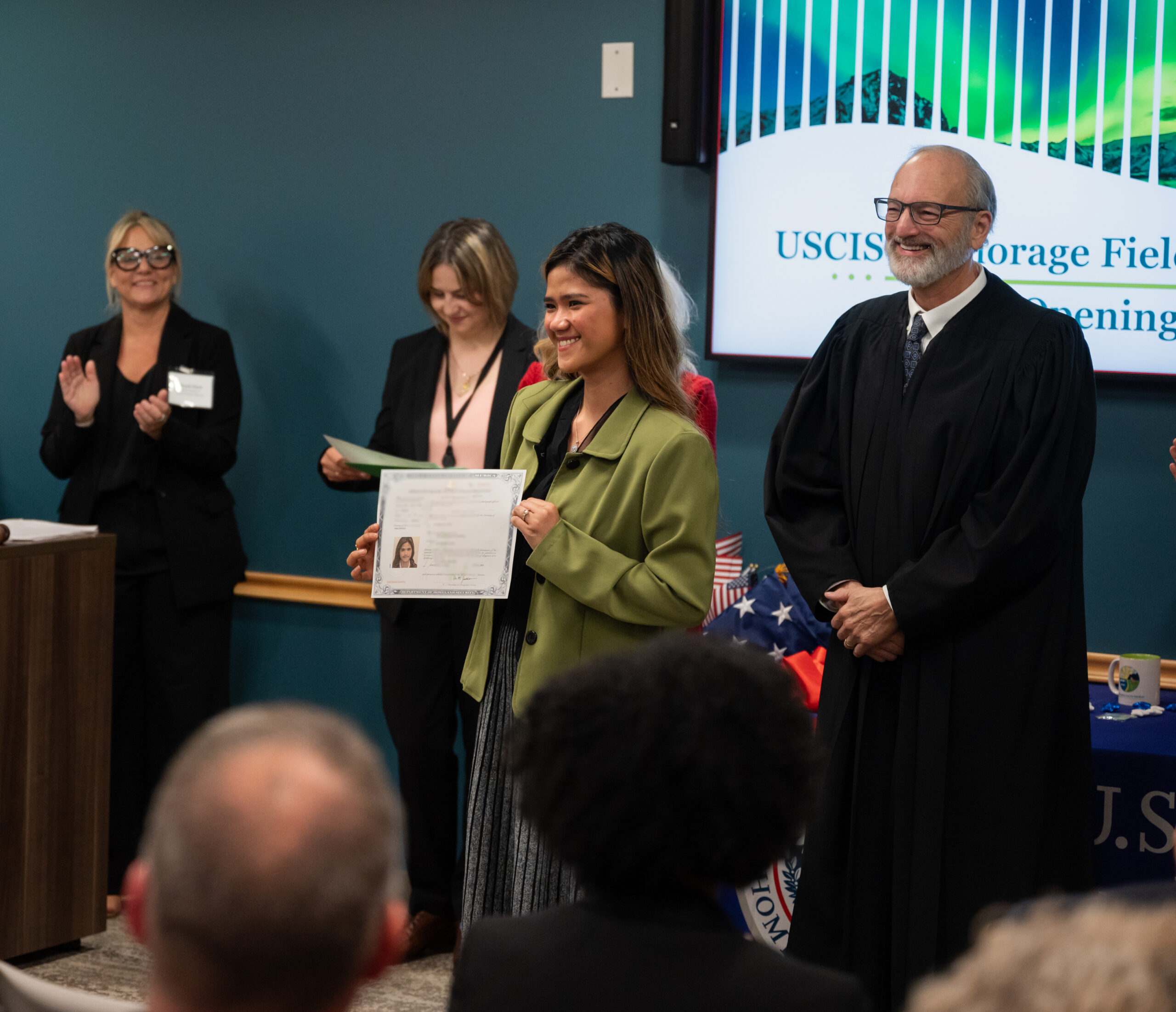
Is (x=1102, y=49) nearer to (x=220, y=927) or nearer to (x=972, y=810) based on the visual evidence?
(x=972, y=810)

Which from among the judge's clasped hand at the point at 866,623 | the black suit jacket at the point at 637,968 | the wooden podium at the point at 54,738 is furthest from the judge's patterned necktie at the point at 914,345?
the wooden podium at the point at 54,738

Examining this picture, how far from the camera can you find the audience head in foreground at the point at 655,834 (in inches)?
40.2

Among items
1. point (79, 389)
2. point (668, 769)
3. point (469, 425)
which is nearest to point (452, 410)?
point (469, 425)

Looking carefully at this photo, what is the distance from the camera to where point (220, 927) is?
0.80 m

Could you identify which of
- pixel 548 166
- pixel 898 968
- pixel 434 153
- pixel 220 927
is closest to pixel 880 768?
pixel 898 968

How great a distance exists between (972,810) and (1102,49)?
205cm

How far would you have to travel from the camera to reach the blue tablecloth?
2.77 m

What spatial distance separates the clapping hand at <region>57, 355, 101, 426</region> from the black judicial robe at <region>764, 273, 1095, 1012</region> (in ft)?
7.49

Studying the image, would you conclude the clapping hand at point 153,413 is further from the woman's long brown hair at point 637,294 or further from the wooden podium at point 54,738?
the woman's long brown hair at point 637,294

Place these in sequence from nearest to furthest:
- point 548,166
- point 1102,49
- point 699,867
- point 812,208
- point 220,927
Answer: point 220,927, point 699,867, point 1102,49, point 812,208, point 548,166

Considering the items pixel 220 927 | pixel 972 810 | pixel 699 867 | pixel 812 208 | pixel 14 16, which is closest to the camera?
pixel 220 927

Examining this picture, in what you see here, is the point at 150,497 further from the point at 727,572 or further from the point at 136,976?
the point at 727,572

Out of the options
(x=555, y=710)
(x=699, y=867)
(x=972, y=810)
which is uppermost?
(x=555, y=710)

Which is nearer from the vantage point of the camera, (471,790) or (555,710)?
(555,710)
